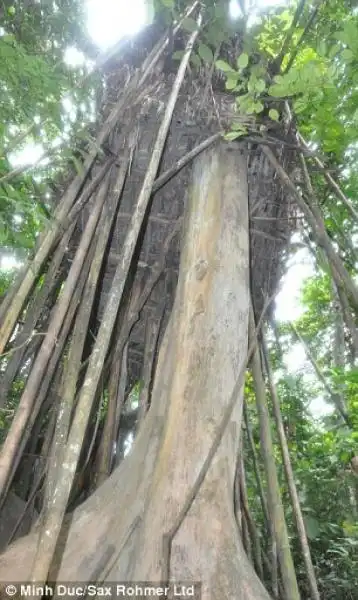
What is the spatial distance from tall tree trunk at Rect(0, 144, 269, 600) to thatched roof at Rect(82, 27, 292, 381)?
350mm

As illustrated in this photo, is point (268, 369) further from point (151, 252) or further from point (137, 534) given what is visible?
point (137, 534)

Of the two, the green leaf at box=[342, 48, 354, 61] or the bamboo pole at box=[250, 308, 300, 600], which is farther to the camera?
the bamboo pole at box=[250, 308, 300, 600]

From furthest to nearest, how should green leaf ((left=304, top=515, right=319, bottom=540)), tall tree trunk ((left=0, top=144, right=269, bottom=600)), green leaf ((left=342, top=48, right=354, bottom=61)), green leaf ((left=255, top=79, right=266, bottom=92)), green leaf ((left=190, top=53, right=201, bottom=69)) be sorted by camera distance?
green leaf ((left=304, top=515, right=319, bottom=540)), green leaf ((left=190, top=53, right=201, bottom=69)), green leaf ((left=255, top=79, right=266, bottom=92)), green leaf ((left=342, top=48, right=354, bottom=61)), tall tree trunk ((left=0, top=144, right=269, bottom=600))

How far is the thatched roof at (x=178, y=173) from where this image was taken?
2.95 metres

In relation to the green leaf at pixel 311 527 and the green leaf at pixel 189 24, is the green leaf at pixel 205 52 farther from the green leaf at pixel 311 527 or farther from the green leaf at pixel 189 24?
the green leaf at pixel 311 527

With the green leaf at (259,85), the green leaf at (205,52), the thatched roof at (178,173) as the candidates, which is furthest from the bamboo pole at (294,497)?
the green leaf at (205,52)

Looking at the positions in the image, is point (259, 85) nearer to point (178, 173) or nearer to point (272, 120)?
point (272, 120)

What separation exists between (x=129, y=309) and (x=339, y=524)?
3131 mm

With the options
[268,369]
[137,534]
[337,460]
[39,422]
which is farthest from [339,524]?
[137,534]

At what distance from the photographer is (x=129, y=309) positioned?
3871 millimetres

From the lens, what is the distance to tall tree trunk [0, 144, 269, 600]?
1862 millimetres

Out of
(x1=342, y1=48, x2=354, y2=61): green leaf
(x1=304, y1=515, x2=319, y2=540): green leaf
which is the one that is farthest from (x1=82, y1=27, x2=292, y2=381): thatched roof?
(x1=304, y1=515, x2=319, y2=540): green leaf

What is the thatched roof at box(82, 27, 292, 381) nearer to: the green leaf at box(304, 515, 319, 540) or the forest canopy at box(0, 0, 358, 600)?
the forest canopy at box(0, 0, 358, 600)

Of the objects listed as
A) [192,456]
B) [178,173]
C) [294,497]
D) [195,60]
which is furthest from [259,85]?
[294,497]
